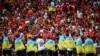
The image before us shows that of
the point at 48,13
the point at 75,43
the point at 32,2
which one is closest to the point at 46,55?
the point at 75,43

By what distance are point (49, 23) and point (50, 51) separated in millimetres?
6927

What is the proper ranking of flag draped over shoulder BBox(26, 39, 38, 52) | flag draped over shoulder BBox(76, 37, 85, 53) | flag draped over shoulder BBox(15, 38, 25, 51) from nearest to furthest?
flag draped over shoulder BBox(76, 37, 85, 53) → flag draped over shoulder BBox(26, 39, 38, 52) → flag draped over shoulder BBox(15, 38, 25, 51)

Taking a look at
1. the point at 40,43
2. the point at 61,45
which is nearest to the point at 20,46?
the point at 40,43

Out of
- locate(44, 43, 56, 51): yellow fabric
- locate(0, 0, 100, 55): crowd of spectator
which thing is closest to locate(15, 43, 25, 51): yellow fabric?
locate(44, 43, 56, 51): yellow fabric

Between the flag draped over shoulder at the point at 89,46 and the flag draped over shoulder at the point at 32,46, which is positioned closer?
the flag draped over shoulder at the point at 89,46

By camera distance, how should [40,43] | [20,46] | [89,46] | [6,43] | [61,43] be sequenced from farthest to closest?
[6,43], [20,46], [61,43], [40,43], [89,46]

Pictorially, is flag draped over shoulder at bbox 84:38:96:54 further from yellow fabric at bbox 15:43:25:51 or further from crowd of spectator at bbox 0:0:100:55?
yellow fabric at bbox 15:43:25:51

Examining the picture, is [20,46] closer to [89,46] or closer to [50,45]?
[50,45]

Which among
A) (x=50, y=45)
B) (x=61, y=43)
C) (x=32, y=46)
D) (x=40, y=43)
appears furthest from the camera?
(x=61, y=43)

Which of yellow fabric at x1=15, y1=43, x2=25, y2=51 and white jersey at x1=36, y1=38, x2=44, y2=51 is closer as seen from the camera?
white jersey at x1=36, y1=38, x2=44, y2=51

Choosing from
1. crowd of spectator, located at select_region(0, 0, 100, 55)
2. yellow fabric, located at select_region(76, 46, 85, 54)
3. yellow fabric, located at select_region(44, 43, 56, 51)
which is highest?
crowd of spectator, located at select_region(0, 0, 100, 55)

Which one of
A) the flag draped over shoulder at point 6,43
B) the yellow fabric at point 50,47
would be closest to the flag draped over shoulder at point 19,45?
the flag draped over shoulder at point 6,43

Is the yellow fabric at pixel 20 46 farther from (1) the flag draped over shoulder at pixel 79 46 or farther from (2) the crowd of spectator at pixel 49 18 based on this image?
(1) the flag draped over shoulder at pixel 79 46

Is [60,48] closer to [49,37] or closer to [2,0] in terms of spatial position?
[49,37]
